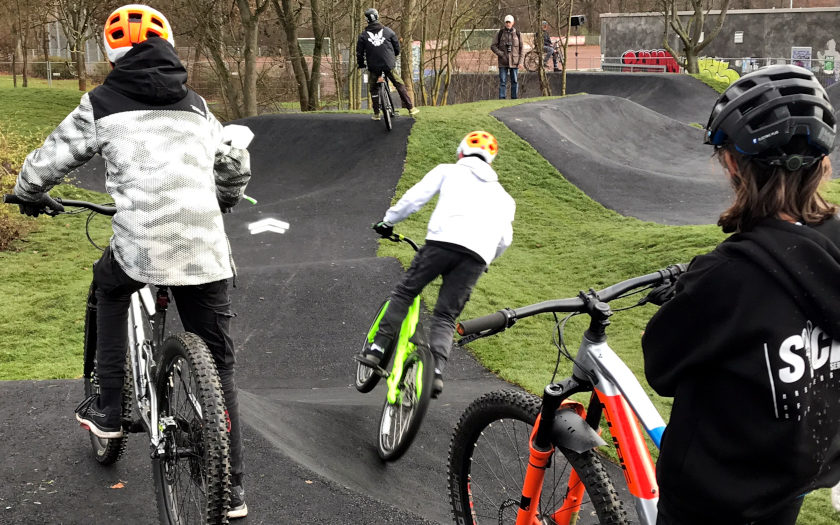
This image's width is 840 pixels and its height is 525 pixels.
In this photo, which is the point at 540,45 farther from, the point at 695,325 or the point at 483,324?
the point at 695,325

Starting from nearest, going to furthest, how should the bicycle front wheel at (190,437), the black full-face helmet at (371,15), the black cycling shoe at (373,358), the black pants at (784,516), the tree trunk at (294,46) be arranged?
the black pants at (784,516)
the bicycle front wheel at (190,437)
the black cycling shoe at (373,358)
the black full-face helmet at (371,15)
the tree trunk at (294,46)

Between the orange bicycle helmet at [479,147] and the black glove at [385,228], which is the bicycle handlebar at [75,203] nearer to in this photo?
the black glove at [385,228]

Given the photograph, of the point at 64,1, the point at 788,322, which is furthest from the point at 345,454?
the point at 64,1

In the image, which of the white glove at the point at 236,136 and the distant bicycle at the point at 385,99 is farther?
the distant bicycle at the point at 385,99

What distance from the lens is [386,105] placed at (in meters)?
17.1

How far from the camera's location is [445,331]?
5527 millimetres

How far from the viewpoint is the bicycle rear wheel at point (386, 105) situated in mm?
16750

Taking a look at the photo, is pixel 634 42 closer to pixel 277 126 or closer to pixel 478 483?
pixel 277 126

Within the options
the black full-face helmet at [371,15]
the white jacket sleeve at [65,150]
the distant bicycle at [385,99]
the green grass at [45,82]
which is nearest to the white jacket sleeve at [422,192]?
the white jacket sleeve at [65,150]

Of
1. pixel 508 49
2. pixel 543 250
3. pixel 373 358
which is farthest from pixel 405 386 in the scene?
pixel 508 49

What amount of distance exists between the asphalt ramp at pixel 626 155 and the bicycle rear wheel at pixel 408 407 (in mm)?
8915

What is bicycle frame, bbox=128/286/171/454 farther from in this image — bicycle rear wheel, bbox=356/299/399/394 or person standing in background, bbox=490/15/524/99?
person standing in background, bbox=490/15/524/99

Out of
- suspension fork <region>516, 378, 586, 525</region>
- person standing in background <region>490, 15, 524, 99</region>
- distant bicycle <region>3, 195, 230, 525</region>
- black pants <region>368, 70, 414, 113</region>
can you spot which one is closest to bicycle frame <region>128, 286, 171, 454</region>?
distant bicycle <region>3, 195, 230, 525</region>

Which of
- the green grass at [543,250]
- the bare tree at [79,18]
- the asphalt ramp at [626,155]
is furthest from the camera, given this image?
the bare tree at [79,18]
